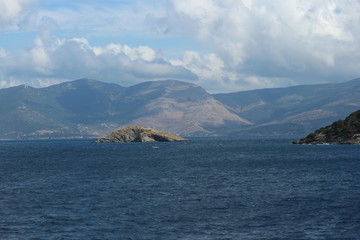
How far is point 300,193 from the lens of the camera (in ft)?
262

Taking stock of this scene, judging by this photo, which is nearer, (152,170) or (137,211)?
(137,211)

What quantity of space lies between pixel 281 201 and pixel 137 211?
21.1 m

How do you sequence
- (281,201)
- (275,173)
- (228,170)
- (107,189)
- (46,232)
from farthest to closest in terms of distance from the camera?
1. (228,170)
2. (275,173)
3. (107,189)
4. (281,201)
5. (46,232)

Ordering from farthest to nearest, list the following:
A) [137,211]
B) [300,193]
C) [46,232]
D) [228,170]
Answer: [228,170] < [300,193] < [137,211] < [46,232]

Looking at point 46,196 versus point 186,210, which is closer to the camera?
point 186,210

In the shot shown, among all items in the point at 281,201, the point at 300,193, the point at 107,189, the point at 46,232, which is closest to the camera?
the point at 46,232

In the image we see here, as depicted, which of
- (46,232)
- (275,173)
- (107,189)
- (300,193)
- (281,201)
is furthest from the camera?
(275,173)

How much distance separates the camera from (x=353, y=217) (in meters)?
60.3

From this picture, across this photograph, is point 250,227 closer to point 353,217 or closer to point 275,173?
point 353,217

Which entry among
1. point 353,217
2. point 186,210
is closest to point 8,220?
point 186,210

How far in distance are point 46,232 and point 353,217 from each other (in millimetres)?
35758

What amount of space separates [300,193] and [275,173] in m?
34.8

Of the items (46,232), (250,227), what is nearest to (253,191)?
(250,227)

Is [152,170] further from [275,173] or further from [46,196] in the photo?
[46,196]
